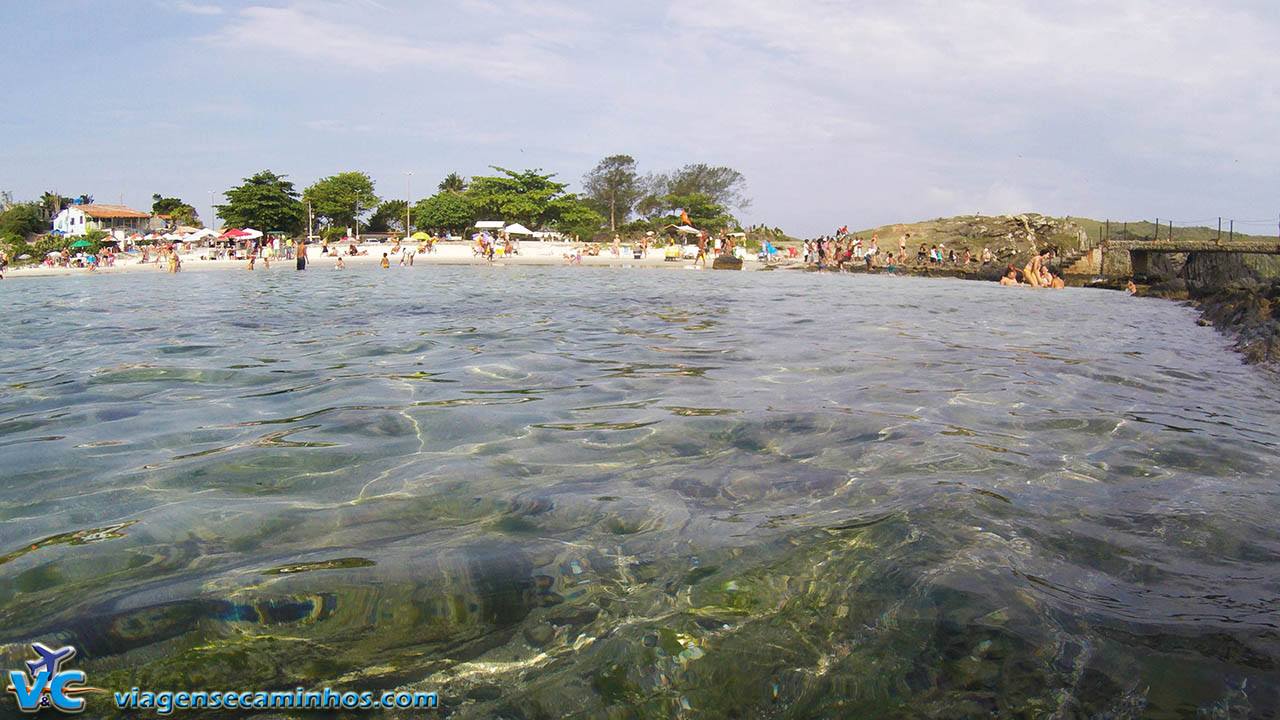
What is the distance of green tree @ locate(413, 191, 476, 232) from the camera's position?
71188 mm

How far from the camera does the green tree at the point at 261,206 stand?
66312 millimetres

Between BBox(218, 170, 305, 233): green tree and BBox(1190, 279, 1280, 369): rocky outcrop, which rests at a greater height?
BBox(218, 170, 305, 233): green tree

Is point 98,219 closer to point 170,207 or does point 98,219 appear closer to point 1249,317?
point 170,207

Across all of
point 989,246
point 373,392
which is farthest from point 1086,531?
point 989,246

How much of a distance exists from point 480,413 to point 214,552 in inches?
85.5

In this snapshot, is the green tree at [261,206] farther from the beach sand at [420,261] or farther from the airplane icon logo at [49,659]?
the airplane icon logo at [49,659]

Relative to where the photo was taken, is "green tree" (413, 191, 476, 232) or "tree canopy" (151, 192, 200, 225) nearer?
"green tree" (413, 191, 476, 232)

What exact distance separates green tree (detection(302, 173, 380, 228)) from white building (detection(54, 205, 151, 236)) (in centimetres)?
2628

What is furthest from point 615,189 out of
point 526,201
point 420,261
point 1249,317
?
point 1249,317

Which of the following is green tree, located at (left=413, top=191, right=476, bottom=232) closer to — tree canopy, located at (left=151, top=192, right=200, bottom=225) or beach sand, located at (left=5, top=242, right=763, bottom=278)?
beach sand, located at (left=5, top=242, right=763, bottom=278)

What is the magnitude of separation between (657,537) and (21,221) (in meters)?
97.4

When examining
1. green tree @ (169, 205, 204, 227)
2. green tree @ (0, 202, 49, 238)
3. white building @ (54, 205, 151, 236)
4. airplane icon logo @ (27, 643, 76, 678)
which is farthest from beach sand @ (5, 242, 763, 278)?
green tree @ (169, 205, 204, 227)

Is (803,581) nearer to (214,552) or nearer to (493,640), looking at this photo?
(493,640)

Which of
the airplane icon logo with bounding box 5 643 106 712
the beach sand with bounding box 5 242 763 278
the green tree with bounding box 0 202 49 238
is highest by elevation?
the green tree with bounding box 0 202 49 238
